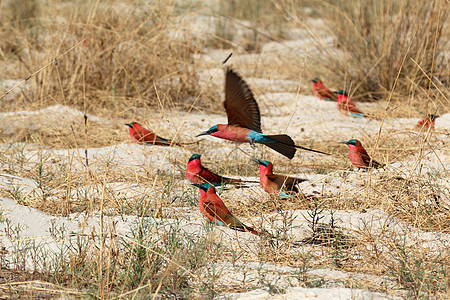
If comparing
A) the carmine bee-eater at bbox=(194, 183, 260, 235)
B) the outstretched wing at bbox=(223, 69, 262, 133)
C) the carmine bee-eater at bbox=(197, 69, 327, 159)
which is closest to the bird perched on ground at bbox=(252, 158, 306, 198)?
the carmine bee-eater at bbox=(197, 69, 327, 159)

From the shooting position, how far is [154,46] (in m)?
6.03

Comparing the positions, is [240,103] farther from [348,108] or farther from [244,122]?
[348,108]

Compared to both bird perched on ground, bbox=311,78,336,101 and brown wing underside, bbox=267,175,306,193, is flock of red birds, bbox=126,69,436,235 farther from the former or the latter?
bird perched on ground, bbox=311,78,336,101

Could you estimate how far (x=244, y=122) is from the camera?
142 inches

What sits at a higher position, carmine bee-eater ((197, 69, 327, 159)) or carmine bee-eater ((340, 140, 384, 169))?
carmine bee-eater ((197, 69, 327, 159))

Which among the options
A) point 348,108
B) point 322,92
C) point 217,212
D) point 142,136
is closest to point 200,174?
point 217,212

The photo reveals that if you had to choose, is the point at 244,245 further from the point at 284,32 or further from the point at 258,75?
the point at 284,32

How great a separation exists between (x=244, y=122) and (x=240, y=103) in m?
0.16

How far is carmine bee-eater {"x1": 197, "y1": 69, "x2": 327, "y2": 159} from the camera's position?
3.43m

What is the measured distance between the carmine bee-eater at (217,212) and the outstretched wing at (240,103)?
778 millimetres

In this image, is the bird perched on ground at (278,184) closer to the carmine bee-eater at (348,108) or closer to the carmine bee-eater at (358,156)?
the carmine bee-eater at (358,156)

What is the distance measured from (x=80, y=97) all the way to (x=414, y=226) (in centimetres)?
409

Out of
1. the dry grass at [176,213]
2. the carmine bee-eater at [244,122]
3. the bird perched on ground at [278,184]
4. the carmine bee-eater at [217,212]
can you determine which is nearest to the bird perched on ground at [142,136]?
the dry grass at [176,213]

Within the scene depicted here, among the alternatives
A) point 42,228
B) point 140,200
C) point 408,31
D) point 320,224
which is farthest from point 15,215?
point 408,31
